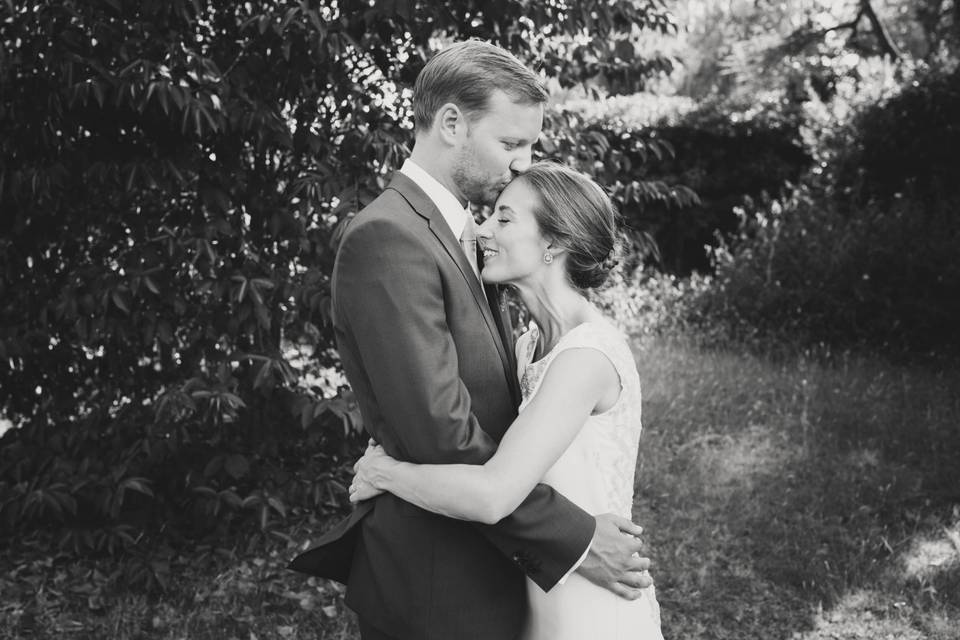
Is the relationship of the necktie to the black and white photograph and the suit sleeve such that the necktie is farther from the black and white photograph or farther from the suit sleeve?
the suit sleeve

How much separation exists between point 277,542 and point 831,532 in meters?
3.07

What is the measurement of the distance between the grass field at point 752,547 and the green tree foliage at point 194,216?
336 mm

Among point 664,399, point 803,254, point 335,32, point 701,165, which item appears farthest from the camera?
point 701,165

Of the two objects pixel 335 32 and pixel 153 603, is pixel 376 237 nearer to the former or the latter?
pixel 335 32

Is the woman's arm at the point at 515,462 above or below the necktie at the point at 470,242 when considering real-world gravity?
below

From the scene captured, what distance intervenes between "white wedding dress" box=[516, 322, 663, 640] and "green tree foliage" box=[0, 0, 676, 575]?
70.0 inches

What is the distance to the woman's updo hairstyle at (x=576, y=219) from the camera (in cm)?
231

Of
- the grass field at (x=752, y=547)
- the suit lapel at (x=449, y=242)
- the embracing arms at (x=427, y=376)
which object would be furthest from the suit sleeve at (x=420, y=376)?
the grass field at (x=752, y=547)

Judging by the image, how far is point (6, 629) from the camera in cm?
409

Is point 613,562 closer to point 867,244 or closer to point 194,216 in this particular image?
point 194,216

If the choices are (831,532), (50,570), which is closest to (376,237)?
(50,570)

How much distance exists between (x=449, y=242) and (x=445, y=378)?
396 mm

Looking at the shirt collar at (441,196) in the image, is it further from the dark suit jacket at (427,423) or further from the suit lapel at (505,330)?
the suit lapel at (505,330)

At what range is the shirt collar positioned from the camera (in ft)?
7.45
